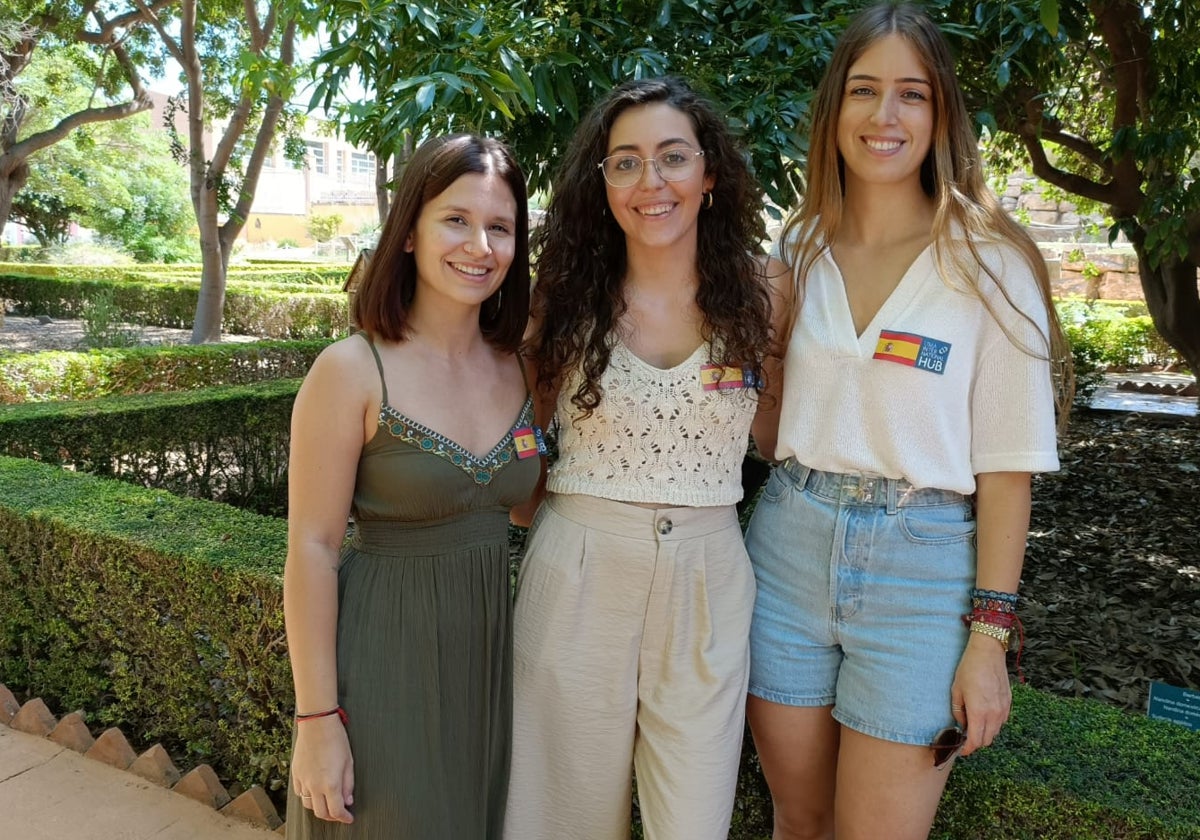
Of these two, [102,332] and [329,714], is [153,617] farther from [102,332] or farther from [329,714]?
[102,332]

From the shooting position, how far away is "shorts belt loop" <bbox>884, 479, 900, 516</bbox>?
1682 millimetres

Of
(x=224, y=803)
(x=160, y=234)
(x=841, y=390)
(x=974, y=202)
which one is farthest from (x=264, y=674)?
(x=160, y=234)

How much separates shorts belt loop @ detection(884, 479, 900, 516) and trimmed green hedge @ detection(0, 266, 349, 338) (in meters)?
15.6

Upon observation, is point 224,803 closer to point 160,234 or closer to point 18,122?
point 18,122

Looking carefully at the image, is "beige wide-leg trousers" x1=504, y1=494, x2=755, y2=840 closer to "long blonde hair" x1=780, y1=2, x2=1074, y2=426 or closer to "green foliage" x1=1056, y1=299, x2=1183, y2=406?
"long blonde hair" x1=780, y1=2, x2=1074, y2=426

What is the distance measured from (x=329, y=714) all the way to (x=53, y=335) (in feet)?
62.0

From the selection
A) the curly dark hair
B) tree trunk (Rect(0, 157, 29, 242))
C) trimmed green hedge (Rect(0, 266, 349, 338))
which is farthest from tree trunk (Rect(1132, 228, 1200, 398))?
tree trunk (Rect(0, 157, 29, 242))

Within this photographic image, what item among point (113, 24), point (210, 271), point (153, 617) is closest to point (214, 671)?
point (153, 617)

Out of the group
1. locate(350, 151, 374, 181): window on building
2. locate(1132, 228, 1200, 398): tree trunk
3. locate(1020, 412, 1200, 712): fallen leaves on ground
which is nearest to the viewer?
locate(1020, 412, 1200, 712): fallen leaves on ground

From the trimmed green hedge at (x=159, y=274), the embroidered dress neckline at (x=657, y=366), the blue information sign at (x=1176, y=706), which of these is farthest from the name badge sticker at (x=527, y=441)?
the trimmed green hedge at (x=159, y=274)

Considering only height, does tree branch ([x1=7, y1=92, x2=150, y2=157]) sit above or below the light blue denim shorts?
above

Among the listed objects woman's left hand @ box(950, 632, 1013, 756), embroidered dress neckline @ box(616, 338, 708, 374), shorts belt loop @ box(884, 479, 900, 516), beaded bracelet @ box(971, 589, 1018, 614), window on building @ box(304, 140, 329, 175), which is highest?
window on building @ box(304, 140, 329, 175)

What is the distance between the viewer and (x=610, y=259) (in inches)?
80.2

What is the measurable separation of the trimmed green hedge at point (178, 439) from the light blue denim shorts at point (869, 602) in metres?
4.83
